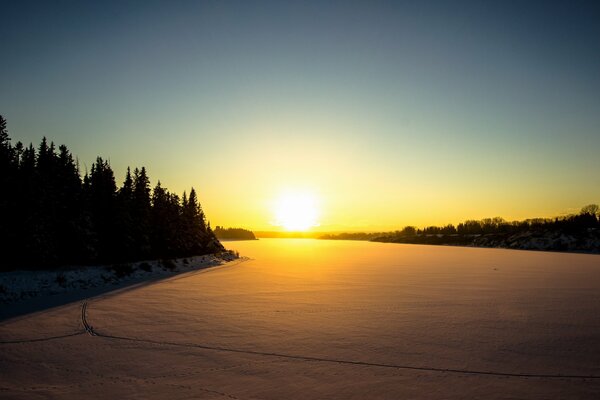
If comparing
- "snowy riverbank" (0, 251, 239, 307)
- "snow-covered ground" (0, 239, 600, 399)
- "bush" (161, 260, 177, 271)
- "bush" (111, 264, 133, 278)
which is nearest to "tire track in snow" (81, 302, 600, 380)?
"snow-covered ground" (0, 239, 600, 399)

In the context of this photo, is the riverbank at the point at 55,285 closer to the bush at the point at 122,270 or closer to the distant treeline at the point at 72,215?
the bush at the point at 122,270

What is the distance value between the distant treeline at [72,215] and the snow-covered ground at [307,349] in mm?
18866

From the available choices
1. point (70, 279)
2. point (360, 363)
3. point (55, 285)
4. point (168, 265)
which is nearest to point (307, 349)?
point (360, 363)

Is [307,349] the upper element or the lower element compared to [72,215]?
lower

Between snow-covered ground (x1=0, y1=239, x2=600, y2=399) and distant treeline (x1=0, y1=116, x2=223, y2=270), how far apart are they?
18.9m

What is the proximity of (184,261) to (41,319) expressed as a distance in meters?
32.7

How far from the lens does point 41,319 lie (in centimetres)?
1490

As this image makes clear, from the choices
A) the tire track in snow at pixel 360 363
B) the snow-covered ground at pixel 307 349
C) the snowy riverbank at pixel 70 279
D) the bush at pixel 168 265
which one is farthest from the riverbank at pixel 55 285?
the tire track in snow at pixel 360 363

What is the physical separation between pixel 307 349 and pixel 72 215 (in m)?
36.6

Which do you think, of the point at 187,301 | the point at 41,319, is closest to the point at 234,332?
the point at 187,301

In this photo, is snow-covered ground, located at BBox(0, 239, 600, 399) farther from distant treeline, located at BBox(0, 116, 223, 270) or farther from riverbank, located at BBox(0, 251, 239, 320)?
distant treeline, located at BBox(0, 116, 223, 270)

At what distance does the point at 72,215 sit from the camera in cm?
3688

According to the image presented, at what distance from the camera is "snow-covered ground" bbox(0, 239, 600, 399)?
26.0ft

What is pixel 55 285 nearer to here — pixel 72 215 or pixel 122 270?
pixel 122 270
